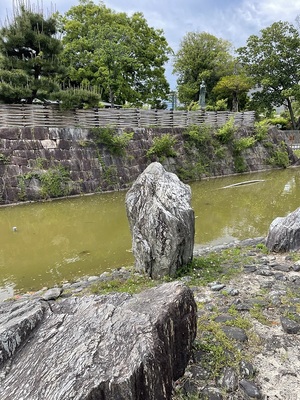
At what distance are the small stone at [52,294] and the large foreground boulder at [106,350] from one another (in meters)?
2.17

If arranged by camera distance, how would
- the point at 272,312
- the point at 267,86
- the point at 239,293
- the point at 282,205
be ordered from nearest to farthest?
1. the point at 272,312
2. the point at 239,293
3. the point at 282,205
4. the point at 267,86

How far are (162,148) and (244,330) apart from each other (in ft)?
41.1

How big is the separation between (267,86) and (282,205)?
64.6 feet

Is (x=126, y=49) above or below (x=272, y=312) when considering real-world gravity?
above

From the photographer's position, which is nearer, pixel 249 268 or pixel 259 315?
pixel 259 315

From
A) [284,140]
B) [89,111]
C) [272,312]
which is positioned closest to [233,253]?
[272,312]

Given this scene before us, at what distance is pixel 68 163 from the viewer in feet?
41.3

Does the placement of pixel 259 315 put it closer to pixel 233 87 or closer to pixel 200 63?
pixel 233 87

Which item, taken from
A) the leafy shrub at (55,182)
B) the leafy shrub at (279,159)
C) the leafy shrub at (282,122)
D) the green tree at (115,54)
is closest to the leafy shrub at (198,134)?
the leafy shrub at (279,159)

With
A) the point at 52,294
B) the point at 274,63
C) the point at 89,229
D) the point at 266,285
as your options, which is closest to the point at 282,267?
the point at 266,285

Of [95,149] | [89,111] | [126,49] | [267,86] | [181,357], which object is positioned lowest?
[181,357]

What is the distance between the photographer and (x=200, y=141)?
17234mm

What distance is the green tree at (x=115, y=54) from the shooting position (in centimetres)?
2031

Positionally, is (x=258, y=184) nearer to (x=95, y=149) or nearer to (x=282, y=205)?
→ (x=282, y=205)
